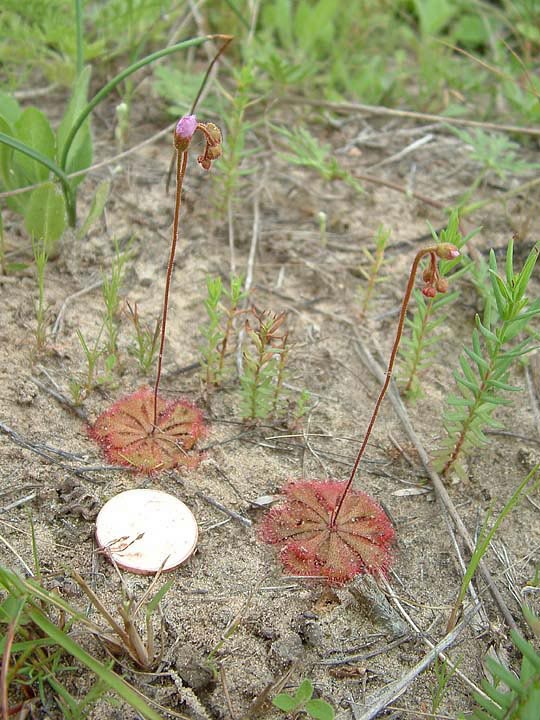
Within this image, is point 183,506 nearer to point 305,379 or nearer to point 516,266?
point 305,379

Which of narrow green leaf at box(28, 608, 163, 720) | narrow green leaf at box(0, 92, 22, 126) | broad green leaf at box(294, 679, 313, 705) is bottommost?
broad green leaf at box(294, 679, 313, 705)

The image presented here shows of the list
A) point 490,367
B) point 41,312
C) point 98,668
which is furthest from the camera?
point 41,312

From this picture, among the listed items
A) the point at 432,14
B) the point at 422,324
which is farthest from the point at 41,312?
the point at 432,14

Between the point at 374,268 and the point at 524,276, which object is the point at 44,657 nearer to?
the point at 524,276

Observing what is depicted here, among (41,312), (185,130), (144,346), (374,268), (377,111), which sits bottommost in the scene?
(144,346)

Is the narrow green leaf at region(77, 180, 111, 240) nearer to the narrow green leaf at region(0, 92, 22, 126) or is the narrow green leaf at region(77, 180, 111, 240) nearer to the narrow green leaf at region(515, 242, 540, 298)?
the narrow green leaf at region(0, 92, 22, 126)

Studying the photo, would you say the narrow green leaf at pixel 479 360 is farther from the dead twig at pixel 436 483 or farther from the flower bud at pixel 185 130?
the flower bud at pixel 185 130

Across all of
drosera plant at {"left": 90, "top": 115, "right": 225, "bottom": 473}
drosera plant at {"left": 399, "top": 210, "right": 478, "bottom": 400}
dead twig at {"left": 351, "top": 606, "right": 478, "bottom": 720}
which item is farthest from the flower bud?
dead twig at {"left": 351, "top": 606, "right": 478, "bottom": 720}
